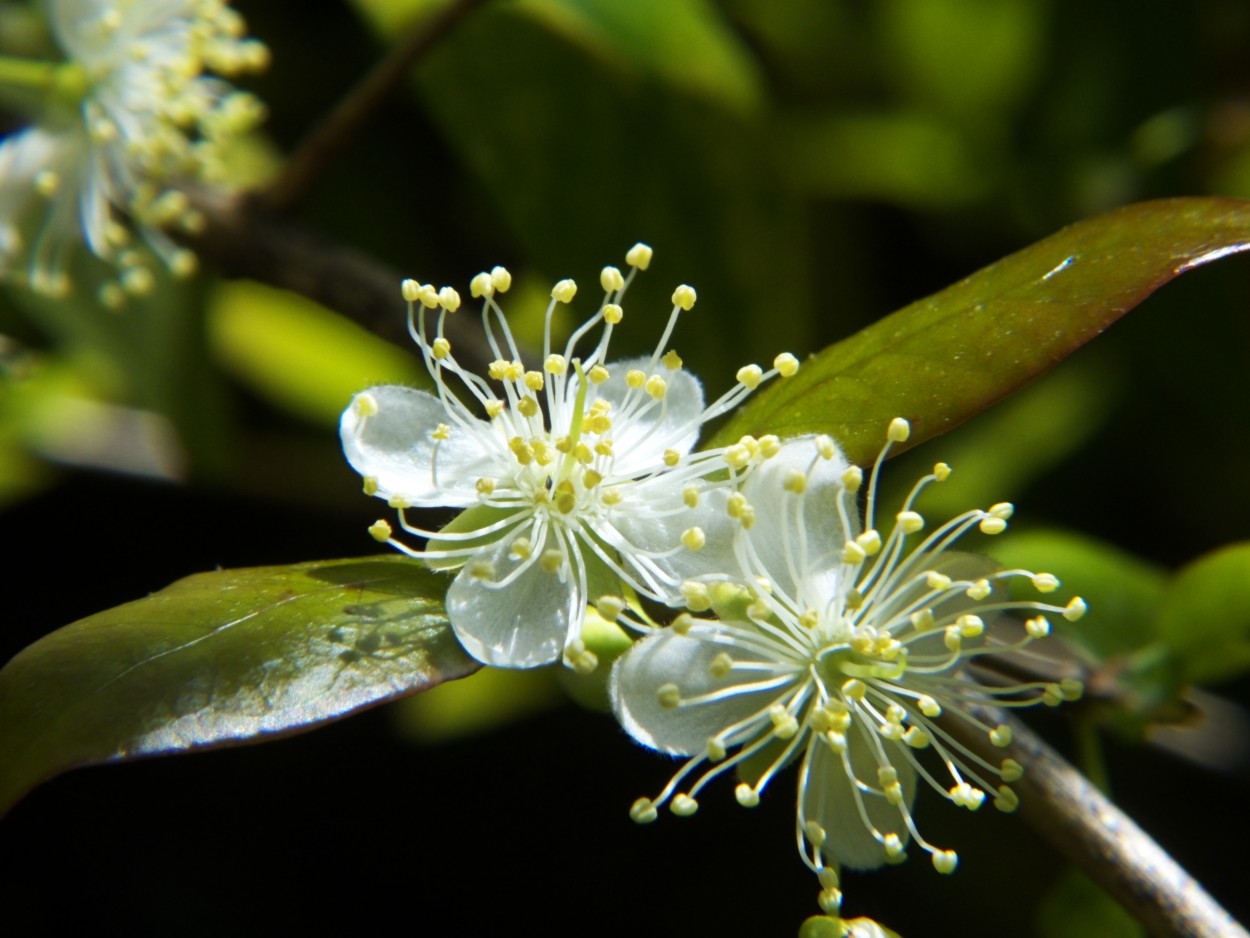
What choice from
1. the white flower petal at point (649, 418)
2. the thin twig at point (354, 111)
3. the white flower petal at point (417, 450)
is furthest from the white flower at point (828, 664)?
the thin twig at point (354, 111)

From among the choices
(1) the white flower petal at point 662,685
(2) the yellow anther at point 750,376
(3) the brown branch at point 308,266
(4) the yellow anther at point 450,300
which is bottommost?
(1) the white flower petal at point 662,685

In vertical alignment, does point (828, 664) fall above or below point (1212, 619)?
below

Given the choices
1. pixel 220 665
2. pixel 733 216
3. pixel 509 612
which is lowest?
pixel 220 665

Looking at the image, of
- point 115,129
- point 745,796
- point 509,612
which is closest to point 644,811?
point 745,796

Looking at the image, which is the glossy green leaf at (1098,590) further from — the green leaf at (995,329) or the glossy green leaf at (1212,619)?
the green leaf at (995,329)

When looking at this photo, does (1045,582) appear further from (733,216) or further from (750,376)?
(733,216)

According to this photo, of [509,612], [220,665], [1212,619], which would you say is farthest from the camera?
[1212,619]

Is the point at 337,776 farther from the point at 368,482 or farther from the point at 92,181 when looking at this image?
the point at 368,482
